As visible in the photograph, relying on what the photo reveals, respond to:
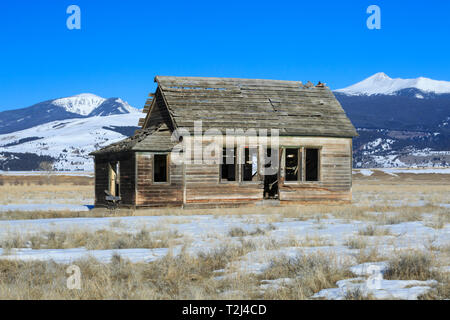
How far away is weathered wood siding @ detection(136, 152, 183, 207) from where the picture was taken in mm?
20250

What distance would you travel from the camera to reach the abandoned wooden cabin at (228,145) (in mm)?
20703

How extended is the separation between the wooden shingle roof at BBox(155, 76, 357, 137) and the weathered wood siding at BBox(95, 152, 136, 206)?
93.5 inches

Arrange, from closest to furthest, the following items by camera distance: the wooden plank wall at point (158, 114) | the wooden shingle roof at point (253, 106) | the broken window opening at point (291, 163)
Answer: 1. the wooden shingle roof at point (253, 106)
2. the wooden plank wall at point (158, 114)
3. the broken window opening at point (291, 163)

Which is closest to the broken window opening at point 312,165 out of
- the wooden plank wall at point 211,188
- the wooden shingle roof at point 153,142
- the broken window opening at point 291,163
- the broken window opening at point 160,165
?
the broken window opening at point 291,163

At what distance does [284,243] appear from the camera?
10867 mm

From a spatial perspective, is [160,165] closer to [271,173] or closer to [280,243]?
[271,173]

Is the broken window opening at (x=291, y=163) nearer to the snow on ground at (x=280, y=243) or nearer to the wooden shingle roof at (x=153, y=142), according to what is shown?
the wooden shingle roof at (x=153, y=142)

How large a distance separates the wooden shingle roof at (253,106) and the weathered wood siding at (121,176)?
7.79 feet

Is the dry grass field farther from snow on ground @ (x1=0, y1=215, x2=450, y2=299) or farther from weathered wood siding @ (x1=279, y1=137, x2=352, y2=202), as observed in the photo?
weathered wood siding @ (x1=279, y1=137, x2=352, y2=202)

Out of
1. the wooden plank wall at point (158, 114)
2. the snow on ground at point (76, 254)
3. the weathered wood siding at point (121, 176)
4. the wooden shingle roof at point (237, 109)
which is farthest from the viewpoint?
the wooden plank wall at point (158, 114)

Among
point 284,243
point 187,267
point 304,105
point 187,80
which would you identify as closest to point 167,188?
point 187,80

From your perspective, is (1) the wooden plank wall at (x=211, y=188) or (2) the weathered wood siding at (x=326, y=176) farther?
(2) the weathered wood siding at (x=326, y=176)

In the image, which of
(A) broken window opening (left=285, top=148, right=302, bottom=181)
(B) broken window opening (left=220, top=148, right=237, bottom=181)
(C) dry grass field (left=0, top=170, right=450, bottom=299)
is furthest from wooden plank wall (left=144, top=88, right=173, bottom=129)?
(C) dry grass field (left=0, top=170, right=450, bottom=299)
